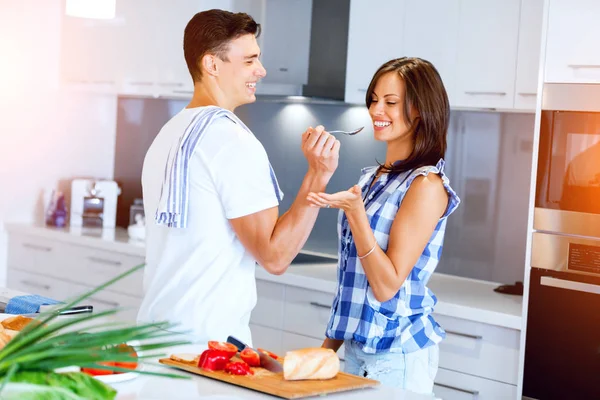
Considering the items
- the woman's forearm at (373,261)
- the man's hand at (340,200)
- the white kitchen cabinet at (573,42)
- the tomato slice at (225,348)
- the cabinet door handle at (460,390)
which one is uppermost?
the white kitchen cabinet at (573,42)

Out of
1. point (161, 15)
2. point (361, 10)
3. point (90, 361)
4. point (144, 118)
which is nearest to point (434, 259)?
point (90, 361)

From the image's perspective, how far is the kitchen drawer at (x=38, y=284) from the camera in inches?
175

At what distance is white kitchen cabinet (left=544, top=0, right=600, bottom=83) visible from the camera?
107 inches

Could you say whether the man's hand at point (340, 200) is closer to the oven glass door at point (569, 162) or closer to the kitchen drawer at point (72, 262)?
the oven glass door at point (569, 162)

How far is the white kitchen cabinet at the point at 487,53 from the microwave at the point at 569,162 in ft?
→ 1.38

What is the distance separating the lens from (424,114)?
2.07 meters

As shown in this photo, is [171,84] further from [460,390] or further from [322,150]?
[322,150]

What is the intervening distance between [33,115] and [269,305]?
199cm

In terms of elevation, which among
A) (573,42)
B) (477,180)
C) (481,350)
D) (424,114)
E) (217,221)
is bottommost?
(481,350)

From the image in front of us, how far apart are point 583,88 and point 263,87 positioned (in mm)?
1605

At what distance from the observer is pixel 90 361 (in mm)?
983

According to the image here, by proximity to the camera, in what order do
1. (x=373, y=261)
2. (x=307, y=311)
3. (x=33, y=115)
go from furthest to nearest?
(x=33, y=115), (x=307, y=311), (x=373, y=261)

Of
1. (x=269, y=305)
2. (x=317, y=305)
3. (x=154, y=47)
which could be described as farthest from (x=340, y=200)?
(x=154, y=47)

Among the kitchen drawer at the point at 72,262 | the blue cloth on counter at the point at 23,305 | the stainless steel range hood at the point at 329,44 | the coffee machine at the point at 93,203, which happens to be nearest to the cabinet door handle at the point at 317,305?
the kitchen drawer at the point at 72,262
